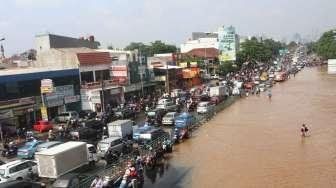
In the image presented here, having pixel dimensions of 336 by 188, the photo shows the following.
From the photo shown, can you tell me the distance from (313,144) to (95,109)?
24.5m

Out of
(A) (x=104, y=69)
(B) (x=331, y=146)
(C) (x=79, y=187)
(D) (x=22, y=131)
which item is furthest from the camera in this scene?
(A) (x=104, y=69)

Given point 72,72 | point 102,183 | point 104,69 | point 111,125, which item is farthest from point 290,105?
point 102,183

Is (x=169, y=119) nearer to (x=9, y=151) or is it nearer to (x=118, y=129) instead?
(x=118, y=129)

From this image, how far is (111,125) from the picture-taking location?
3356 cm

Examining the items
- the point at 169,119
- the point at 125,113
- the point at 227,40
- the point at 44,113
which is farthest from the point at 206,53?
the point at 44,113

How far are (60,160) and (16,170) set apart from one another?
246 centimetres

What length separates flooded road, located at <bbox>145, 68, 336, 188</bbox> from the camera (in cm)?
2536

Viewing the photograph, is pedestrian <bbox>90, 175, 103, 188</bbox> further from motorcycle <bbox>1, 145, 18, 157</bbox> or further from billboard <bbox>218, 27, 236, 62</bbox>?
billboard <bbox>218, 27, 236, 62</bbox>

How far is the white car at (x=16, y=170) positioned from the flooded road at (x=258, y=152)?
6.40 metres

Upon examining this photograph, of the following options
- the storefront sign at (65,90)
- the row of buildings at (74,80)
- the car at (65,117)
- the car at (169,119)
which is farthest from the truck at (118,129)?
the storefront sign at (65,90)

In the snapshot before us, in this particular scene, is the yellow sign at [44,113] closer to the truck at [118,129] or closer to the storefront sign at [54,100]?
the storefront sign at [54,100]

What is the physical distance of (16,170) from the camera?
23.9 m

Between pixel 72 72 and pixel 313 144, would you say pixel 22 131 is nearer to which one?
pixel 72 72

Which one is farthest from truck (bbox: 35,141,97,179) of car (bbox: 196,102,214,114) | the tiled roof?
the tiled roof
